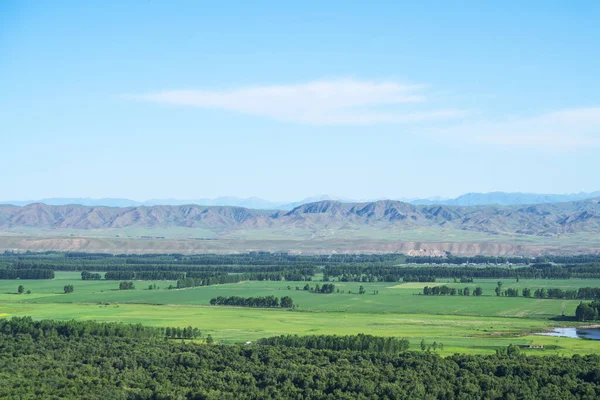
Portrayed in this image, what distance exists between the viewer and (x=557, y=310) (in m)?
105

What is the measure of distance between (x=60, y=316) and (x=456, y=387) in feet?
173

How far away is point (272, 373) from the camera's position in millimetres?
60125

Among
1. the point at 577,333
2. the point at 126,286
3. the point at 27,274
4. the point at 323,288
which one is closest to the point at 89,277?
the point at 27,274

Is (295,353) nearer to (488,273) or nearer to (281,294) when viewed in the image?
(281,294)

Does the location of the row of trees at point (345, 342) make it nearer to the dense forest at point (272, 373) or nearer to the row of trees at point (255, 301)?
the dense forest at point (272, 373)

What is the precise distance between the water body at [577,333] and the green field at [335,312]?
187 centimetres

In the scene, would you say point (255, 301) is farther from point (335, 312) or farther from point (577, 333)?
point (577, 333)

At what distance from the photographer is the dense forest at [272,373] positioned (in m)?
55.6

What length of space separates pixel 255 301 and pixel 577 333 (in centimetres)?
4194

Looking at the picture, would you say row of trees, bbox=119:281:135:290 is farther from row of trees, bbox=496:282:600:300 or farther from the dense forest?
the dense forest

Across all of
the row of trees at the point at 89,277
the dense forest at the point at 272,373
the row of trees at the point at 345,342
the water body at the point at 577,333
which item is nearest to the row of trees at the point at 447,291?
the water body at the point at 577,333

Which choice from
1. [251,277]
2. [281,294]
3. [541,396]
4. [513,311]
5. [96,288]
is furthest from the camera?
[251,277]

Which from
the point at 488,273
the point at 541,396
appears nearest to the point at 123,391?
the point at 541,396

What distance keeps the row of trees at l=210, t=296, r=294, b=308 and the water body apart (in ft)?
114
